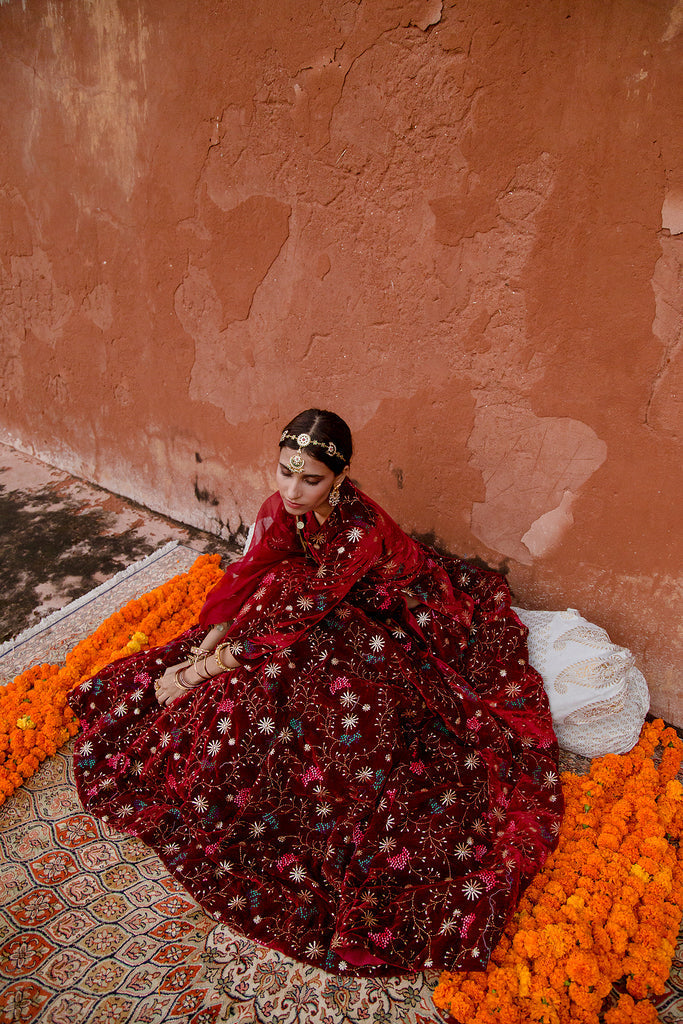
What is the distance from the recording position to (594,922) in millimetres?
2023

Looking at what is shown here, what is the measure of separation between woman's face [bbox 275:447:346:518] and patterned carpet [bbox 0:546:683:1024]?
1.39 meters

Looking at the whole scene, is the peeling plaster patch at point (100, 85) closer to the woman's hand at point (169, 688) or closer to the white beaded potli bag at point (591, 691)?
the white beaded potli bag at point (591, 691)

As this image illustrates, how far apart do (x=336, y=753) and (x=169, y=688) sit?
0.82m

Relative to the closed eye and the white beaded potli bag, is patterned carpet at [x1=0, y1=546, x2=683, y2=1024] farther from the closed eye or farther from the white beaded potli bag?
the closed eye

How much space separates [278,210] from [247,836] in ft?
9.63

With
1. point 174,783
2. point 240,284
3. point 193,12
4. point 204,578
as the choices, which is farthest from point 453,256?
point 174,783

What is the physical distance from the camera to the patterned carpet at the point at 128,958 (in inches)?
73.0

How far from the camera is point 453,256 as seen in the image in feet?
9.37

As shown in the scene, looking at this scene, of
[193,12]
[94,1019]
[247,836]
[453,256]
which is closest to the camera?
[94,1019]

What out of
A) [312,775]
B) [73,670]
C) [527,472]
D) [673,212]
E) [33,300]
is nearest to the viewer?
[312,775]

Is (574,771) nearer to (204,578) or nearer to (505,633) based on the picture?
(505,633)

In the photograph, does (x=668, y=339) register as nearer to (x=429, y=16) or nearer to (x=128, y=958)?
(x=429, y=16)

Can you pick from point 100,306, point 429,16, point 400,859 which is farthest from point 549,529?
point 100,306

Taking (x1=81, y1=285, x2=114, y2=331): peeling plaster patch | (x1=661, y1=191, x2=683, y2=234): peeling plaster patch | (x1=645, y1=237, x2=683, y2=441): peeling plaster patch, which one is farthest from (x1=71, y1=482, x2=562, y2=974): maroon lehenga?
(x1=81, y1=285, x2=114, y2=331): peeling plaster patch
